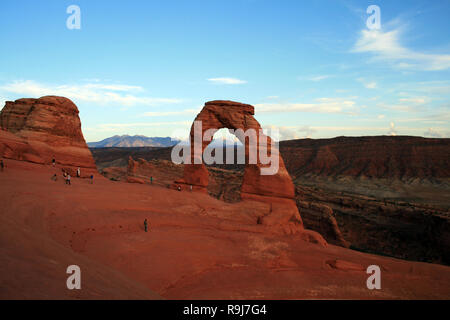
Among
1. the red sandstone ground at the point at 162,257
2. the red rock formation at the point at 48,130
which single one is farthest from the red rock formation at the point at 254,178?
the red rock formation at the point at 48,130

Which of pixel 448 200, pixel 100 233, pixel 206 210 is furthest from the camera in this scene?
pixel 448 200

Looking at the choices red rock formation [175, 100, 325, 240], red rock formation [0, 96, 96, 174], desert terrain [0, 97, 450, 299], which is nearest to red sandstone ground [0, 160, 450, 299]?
desert terrain [0, 97, 450, 299]

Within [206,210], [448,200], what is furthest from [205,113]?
[448,200]

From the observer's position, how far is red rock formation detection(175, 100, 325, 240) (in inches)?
640

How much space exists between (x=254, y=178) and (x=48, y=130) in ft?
55.3

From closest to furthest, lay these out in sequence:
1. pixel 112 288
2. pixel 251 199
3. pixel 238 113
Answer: pixel 112 288
pixel 251 199
pixel 238 113

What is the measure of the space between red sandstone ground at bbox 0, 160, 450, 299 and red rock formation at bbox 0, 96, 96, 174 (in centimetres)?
929

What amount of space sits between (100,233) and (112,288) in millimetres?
5252

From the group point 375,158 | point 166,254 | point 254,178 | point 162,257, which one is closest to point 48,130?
point 254,178

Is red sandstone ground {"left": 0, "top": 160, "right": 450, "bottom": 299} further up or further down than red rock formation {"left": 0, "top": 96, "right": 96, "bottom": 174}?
further down

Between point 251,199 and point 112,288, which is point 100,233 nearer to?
point 112,288

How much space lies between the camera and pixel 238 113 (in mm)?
20234

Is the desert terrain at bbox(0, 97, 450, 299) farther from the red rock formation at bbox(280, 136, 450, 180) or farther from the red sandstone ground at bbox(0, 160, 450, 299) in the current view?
the red rock formation at bbox(280, 136, 450, 180)

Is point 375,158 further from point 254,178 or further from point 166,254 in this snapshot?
point 166,254
